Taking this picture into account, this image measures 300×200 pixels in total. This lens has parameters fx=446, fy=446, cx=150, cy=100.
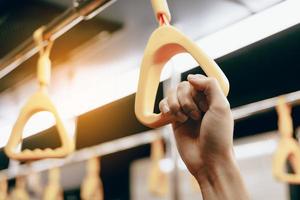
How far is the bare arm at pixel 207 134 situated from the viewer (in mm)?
683

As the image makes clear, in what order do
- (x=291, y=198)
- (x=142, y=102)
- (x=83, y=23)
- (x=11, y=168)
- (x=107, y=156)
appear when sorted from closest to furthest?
(x=142, y=102), (x=83, y=23), (x=291, y=198), (x=107, y=156), (x=11, y=168)

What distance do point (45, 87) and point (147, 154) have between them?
6.79 ft

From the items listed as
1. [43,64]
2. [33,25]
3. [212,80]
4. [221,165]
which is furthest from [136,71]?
[212,80]

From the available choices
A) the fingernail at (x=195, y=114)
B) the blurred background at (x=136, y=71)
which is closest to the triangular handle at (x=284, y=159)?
the blurred background at (x=136, y=71)

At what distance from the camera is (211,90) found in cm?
67

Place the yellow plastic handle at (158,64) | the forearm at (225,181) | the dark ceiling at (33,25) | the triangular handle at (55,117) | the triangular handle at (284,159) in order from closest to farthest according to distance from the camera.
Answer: the yellow plastic handle at (158,64) → the forearm at (225,181) → the triangular handle at (55,117) → the triangular handle at (284,159) → the dark ceiling at (33,25)

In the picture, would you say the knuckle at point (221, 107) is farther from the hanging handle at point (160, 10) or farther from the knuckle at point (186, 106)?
the hanging handle at point (160, 10)

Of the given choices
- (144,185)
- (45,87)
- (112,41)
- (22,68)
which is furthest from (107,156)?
(45,87)

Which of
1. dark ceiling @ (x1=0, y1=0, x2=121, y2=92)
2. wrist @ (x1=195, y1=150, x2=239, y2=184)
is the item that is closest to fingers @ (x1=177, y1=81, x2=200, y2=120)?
wrist @ (x1=195, y1=150, x2=239, y2=184)

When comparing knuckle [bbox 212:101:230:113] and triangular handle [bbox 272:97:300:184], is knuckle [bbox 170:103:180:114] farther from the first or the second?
triangular handle [bbox 272:97:300:184]

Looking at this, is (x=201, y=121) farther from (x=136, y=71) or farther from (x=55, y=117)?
(x=136, y=71)

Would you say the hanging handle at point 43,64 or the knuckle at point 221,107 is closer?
the knuckle at point 221,107

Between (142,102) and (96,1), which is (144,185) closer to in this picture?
(96,1)

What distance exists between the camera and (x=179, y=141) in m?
0.79
